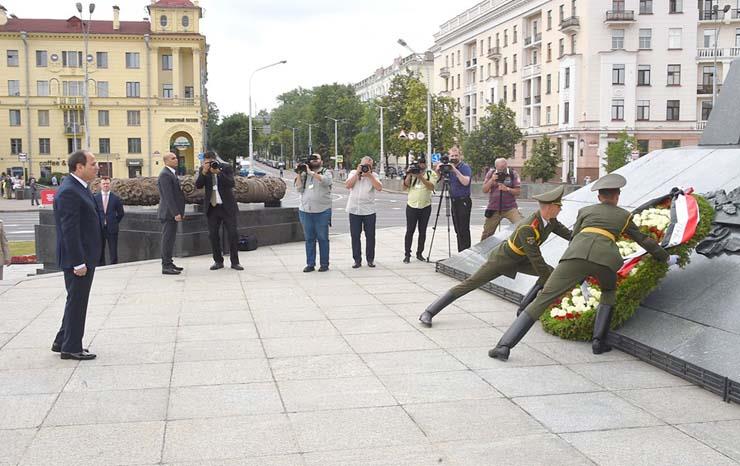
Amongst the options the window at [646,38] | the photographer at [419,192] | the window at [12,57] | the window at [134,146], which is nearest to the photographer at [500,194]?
the photographer at [419,192]

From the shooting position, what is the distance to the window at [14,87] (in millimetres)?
76000

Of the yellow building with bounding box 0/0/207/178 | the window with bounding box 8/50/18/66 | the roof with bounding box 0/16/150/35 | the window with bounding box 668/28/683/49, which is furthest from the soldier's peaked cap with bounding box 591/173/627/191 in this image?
the window with bounding box 8/50/18/66

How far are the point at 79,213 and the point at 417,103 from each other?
6061 centimetres

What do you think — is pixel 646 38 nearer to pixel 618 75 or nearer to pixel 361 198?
pixel 618 75

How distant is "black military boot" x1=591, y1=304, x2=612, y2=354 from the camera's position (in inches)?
274

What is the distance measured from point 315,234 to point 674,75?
54.4 metres

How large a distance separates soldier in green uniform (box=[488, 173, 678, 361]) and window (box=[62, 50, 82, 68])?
257ft

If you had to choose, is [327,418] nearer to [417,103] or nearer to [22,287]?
[22,287]

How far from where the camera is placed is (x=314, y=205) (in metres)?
12.3

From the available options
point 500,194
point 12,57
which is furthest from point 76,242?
point 12,57

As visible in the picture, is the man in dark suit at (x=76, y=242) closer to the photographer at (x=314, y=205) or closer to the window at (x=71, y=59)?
the photographer at (x=314, y=205)

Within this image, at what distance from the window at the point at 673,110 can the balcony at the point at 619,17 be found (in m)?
7.04

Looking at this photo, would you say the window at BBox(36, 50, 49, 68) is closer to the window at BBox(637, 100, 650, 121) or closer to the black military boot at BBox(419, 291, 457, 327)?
the window at BBox(637, 100, 650, 121)

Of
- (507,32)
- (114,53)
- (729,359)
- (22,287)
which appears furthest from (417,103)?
(729,359)
